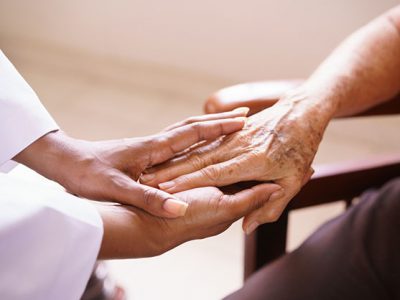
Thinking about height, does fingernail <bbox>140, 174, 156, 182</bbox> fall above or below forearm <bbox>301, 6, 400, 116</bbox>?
above

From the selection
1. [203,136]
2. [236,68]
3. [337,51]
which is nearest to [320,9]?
[236,68]

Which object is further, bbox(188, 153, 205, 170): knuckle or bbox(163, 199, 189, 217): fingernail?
bbox(188, 153, 205, 170): knuckle

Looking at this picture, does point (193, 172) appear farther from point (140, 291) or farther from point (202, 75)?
point (202, 75)

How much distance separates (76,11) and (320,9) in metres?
1.32

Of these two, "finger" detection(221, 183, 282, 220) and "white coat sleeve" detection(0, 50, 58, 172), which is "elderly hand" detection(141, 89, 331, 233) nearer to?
"finger" detection(221, 183, 282, 220)

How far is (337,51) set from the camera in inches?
48.2

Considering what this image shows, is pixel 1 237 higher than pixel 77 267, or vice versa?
pixel 1 237

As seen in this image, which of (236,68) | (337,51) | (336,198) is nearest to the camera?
(336,198)

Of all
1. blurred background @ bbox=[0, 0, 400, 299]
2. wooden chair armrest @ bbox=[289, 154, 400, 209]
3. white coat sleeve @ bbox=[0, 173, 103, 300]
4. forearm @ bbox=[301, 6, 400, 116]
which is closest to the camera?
white coat sleeve @ bbox=[0, 173, 103, 300]

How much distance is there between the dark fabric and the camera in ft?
3.09

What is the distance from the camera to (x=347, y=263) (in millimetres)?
975

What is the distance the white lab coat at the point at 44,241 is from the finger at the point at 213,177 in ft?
0.58

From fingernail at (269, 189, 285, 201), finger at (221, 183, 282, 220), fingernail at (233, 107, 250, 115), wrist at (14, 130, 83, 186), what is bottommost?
fingernail at (269, 189, 285, 201)

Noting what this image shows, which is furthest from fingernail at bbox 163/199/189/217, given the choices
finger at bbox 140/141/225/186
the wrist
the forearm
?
the forearm
